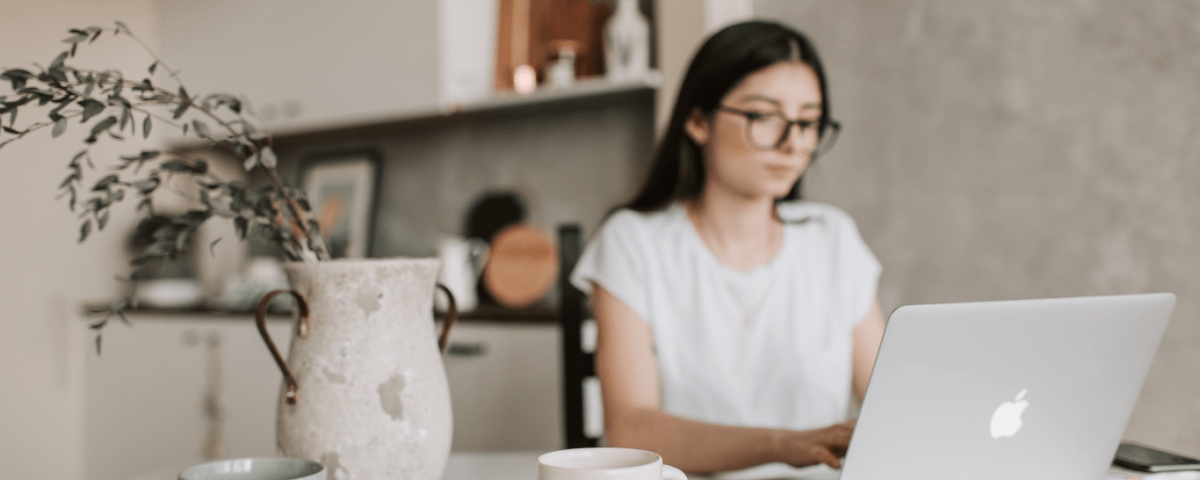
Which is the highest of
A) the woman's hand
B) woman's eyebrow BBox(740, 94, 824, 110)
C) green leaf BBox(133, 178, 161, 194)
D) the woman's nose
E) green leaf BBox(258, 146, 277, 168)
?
woman's eyebrow BBox(740, 94, 824, 110)

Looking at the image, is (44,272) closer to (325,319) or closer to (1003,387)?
(325,319)

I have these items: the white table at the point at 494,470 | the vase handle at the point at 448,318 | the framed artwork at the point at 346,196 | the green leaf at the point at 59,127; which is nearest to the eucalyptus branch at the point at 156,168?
the green leaf at the point at 59,127

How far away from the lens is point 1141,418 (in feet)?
5.45

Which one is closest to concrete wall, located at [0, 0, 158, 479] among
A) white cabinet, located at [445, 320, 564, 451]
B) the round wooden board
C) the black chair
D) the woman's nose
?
the round wooden board

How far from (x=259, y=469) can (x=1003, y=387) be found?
0.61 meters

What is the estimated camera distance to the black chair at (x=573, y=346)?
4.52 feet

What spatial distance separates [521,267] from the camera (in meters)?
2.37

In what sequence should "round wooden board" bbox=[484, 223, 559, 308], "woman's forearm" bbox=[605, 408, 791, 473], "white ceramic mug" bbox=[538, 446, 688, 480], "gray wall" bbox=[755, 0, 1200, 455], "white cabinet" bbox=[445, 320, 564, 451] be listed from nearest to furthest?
"white ceramic mug" bbox=[538, 446, 688, 480] → "woman's forearm" bbox=[605, 408, 791, 473] → "gray wall" bbox=[755, 0, 1200, 455] → "white cabinet" bbox=[445, 320, 564, 451] → "round wooden board" bbox=[484, 223, 559, 308]

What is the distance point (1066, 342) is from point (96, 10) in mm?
3403

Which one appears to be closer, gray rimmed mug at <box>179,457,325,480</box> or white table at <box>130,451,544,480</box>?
gray rimmed mug at <box>179,457,325,480</box>

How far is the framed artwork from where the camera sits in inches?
A: 111

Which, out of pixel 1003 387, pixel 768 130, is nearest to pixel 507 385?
pixel 768 130

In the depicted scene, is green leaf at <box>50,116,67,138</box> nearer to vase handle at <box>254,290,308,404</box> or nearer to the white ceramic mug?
vase handle at <box>254,290,308,404</box>

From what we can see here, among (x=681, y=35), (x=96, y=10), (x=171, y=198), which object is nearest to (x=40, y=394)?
(x=171, y=198)
